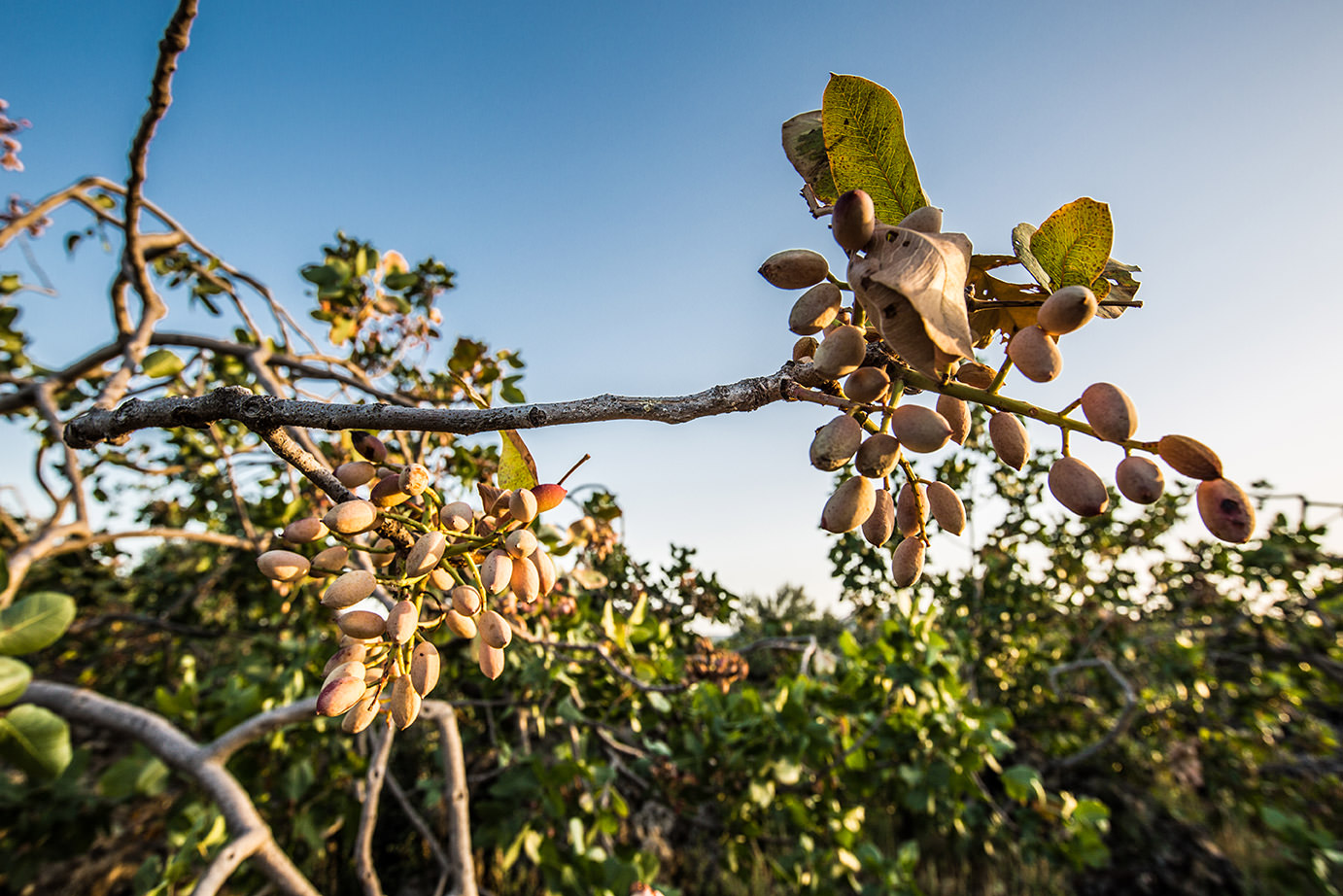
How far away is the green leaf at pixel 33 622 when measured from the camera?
120 cm

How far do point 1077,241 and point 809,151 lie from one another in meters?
0.24

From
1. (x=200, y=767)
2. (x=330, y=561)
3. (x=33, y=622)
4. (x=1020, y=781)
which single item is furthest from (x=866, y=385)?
(x=1020, y=781)

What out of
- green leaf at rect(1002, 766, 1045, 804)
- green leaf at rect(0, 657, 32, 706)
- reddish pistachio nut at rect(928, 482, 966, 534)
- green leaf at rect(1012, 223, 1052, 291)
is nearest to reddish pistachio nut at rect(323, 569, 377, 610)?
reddish pistachio nut at rect(928, 482, 966, 534)

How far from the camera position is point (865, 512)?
0.51 metres

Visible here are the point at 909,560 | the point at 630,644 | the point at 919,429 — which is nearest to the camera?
the point at 919,429

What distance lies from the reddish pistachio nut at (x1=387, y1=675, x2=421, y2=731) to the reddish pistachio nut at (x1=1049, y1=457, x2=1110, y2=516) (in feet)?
1.99

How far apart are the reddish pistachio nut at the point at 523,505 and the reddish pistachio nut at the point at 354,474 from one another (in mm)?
174

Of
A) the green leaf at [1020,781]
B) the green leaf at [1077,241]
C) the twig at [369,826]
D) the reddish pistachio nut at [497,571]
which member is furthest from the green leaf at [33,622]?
the green leaf at [1020,781]

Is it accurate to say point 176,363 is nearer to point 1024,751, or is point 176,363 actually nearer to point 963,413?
point 963,413

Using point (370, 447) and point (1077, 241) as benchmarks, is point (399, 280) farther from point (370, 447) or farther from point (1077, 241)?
point (1077, 241)

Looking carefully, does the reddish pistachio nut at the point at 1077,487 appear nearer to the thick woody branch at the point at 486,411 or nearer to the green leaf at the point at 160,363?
the thick woody branch at the point at 486,411

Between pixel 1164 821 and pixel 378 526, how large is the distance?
4874 millimetres

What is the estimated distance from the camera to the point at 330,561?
63cm

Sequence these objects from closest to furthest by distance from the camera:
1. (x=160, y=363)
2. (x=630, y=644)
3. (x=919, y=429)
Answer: (x=919, y=429)
(x=160, y=363)
(x=630, y=644)
